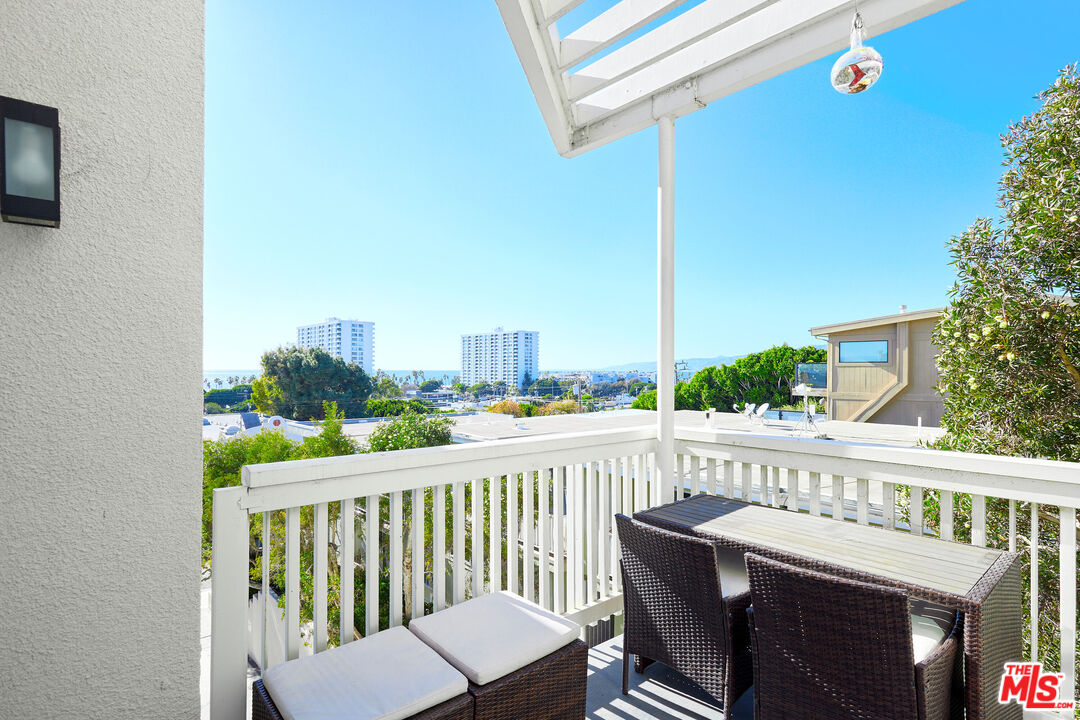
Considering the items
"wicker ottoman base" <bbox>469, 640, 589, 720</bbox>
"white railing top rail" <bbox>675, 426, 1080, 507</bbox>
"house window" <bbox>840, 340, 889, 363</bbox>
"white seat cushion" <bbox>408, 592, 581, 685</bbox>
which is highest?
"house window" <bbox>840, 340, 889, 363</bbox>

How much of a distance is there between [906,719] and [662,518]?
3.57 feet

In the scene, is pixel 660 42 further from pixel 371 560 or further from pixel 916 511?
pixel 371 560

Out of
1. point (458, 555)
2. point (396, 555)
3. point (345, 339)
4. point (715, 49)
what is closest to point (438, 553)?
point (458, 555)

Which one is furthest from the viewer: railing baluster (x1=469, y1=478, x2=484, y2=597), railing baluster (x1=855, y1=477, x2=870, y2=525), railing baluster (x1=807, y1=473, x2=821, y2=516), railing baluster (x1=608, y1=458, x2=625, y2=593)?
railing baluster (x1=608, y1=458, x2=625, y2=593)

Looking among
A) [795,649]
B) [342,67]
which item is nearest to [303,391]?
[795,649]

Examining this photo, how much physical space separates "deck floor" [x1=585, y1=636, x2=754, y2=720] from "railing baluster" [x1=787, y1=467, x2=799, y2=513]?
887mm

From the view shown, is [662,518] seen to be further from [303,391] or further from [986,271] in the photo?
[303,391]

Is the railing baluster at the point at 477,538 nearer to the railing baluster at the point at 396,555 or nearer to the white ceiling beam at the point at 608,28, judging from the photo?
the railing baluster at the point at 396,555

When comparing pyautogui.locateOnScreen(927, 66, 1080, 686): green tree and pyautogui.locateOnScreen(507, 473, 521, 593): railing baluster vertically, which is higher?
pyautogui.locateOnScreen(927, 66, 1080, 686): green tree

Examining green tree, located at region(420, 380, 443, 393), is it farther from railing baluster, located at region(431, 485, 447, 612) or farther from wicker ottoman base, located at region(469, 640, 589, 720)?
wicker ottoman base, located at region(469, 640, 589, 720)

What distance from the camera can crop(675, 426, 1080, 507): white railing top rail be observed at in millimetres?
1851

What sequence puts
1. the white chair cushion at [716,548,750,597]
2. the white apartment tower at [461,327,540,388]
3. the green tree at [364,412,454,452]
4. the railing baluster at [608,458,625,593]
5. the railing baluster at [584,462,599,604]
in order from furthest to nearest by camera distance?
the white apartment tower at [461,327,540,388] → the green tree at [364,412,454,452] → the railing baluster at [608,458,625,593] → the railing baluster at [584,462,599,604] → the white chair cushion at [716,548,750,597]

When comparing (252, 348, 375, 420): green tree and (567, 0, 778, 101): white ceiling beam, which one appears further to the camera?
(252, 348, 375, 420): green tree

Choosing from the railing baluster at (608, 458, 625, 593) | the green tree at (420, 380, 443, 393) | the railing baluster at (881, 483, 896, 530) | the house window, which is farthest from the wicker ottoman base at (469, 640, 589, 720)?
the green tree at (420, 380, 443, 393)
